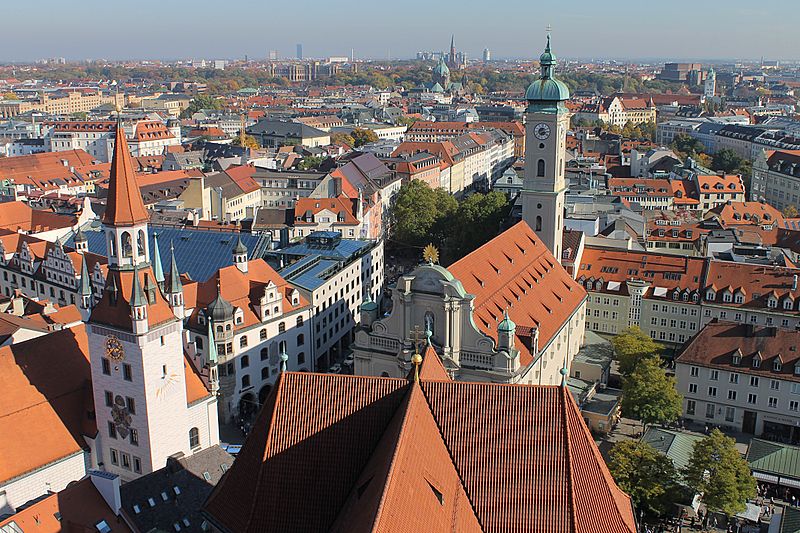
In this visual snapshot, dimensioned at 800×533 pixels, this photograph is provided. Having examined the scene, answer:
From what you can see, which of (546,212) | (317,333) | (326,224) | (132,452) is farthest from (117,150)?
(326,224)

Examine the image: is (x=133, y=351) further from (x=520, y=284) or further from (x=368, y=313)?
(x=520, y=284)

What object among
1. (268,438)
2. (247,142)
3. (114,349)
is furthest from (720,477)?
(247,142)

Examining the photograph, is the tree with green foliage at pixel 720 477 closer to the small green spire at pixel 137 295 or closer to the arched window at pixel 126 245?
the small green spire at pixel 137 295

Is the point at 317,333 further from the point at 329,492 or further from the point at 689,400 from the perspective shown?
the point at 329,492

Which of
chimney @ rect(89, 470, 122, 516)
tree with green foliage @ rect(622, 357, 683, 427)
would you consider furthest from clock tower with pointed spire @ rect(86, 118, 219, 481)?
tree with green foliage @ rect(622, 357, 683, 427)

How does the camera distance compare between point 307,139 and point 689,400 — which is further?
point 307,139

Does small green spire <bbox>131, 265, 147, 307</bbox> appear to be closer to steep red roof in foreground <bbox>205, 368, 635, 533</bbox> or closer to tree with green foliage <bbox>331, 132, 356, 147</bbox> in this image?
steep red roof in foreground <bbox>205, 368, 635, 533</bbox>

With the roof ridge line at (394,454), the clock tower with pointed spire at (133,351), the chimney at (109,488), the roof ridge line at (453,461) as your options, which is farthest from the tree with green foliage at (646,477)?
the chimney at (109,488)
